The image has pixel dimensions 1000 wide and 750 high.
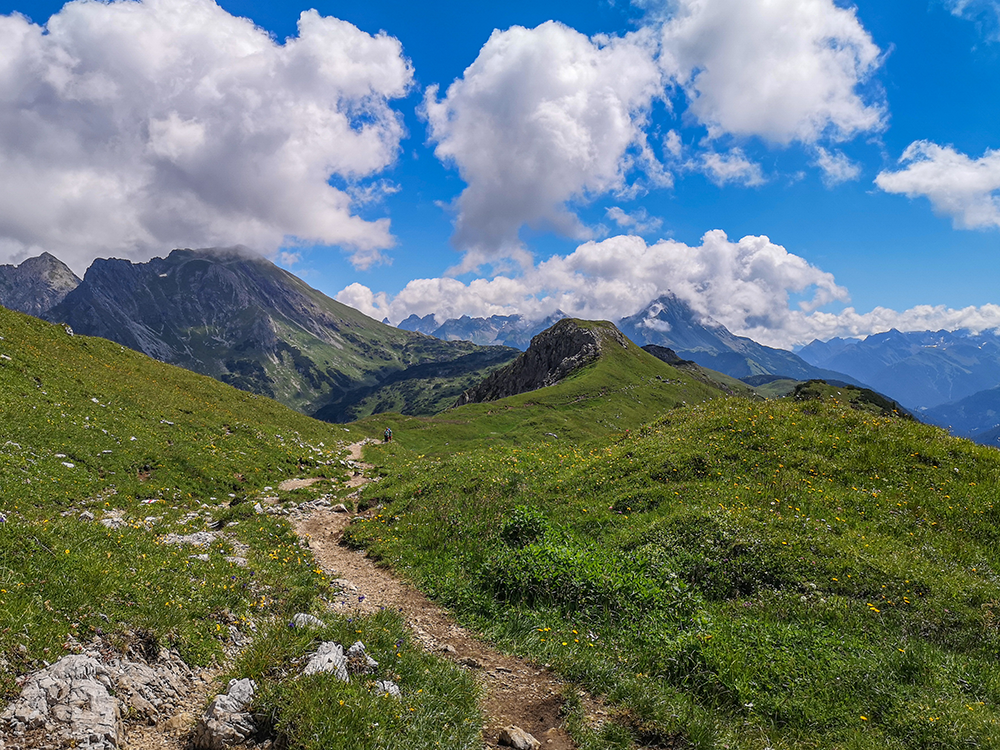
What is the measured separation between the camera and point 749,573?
11969 mm

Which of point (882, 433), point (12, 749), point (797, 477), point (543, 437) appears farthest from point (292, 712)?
point (543, 437)

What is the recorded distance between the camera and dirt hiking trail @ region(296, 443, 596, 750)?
8.17 m

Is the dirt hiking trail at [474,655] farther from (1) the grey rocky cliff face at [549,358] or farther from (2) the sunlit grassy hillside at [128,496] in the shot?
(1) the grey rocky cliff face at [549,358]

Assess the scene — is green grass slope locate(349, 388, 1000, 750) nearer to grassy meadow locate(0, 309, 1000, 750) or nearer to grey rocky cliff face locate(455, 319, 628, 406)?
grassy meadow locate(0, 309, 1000, 750)

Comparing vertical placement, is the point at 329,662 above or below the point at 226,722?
above

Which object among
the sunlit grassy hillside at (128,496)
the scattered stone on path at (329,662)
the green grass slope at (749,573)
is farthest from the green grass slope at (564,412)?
the scattered stone on path at (329,662)

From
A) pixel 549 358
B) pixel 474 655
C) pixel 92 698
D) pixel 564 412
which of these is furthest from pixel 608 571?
pixel 549 358

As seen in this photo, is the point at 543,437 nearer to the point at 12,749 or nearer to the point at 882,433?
the point at 882,433

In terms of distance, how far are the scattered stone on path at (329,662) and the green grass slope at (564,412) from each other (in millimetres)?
32285

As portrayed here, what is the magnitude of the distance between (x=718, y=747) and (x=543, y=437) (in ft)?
202

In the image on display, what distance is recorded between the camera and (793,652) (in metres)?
9.43

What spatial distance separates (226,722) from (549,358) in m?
147

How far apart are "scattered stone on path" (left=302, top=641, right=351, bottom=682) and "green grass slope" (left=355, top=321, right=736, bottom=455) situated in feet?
106

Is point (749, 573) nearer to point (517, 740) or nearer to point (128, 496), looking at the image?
point (517, 740)
